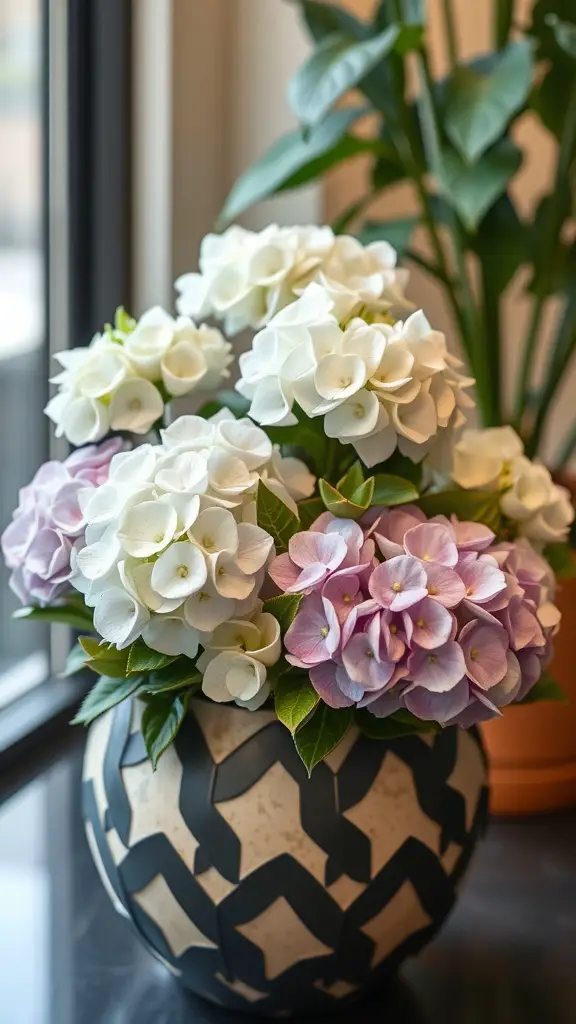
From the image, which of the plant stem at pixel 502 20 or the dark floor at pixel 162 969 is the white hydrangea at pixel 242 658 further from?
the plant stem at pixel 502 20

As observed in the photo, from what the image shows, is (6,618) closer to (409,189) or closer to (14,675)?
(14,675)

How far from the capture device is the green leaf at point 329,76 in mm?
847

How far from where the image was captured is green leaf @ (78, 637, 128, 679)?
55 centimetres

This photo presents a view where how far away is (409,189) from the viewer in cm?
144

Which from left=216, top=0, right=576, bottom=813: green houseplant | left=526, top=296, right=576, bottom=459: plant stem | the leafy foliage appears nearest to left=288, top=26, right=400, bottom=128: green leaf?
left=216, top=0, right=576, bottom=813: green houseplant

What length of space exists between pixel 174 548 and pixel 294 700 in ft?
0.30

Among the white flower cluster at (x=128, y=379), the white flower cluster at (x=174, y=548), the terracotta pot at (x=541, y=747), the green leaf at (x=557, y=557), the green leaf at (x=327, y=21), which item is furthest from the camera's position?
the green leaf at (x=327, y=21)

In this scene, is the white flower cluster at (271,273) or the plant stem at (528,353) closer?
the white flower cluster at (271,273)

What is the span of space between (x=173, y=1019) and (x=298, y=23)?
3.51ft

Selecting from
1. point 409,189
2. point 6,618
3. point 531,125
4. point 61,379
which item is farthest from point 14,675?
point 531,125

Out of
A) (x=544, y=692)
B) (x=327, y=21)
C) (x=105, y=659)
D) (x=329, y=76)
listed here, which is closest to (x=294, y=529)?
(x=105, y=659)

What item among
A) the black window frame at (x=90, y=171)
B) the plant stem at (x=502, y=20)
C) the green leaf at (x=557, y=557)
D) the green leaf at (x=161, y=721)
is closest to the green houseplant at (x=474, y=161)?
the plant stem at (x=502, y=20)

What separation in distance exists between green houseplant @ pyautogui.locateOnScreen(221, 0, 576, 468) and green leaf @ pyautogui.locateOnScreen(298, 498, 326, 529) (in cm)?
39

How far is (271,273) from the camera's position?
65cm
